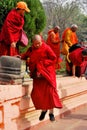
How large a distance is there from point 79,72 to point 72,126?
3.08 meters

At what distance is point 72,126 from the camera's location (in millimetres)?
7109

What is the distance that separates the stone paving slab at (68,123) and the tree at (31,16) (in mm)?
3122

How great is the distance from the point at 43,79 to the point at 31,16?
495 cm

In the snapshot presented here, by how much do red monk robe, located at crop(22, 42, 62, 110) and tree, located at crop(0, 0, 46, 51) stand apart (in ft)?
12.7

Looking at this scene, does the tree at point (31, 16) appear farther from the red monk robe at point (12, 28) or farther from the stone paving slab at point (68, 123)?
the stone paving slab at point (68, 123)

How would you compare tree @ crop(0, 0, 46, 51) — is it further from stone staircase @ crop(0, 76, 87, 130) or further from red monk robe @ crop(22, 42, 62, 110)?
red monk robe @ crop(22, 42, 62, 110)

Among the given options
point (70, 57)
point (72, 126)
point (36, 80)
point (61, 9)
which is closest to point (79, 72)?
point (70, 57)

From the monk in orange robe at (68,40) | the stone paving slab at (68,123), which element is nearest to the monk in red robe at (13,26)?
the stone paving slab at (68,123)

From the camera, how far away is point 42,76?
250 inches

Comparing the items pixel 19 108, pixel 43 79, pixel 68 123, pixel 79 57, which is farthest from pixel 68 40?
pixel 19 108

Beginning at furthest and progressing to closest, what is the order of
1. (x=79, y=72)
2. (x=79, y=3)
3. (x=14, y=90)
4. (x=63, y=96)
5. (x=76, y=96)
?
1. (x=79, y=3)
2. (x=79, y=72)
3. (x=76, y=96)
4. (x=63, y=96)
5. (x=14, y=90)

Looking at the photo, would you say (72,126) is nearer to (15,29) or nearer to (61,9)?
(15,29)

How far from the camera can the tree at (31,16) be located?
33.0 ft

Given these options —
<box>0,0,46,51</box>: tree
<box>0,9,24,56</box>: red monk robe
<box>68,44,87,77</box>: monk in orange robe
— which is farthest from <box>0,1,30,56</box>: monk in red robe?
<box>0,0,46,51</box>: tree
